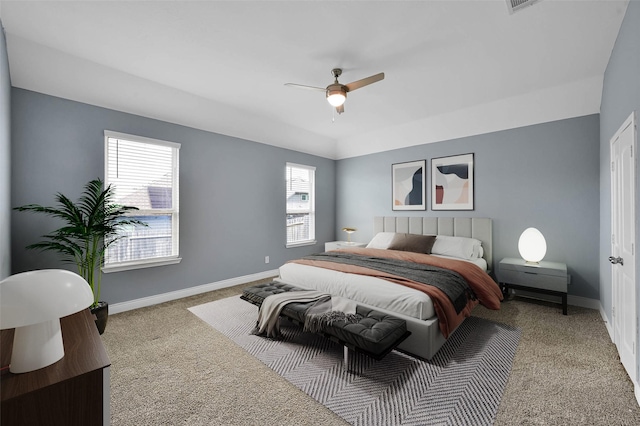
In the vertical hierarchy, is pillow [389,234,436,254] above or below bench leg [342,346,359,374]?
above

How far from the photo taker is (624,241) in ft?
7.43

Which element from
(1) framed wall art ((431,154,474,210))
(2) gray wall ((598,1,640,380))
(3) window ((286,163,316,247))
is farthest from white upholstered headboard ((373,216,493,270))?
(3) window ((286,163,316,247))

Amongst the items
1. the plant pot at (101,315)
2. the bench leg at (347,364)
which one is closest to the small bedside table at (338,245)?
the bench leg at (347,364)

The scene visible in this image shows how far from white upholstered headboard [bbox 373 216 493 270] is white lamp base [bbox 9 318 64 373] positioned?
4702mm

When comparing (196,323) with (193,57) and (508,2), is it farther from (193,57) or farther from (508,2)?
(508,2)

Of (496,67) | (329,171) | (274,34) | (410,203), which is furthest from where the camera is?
(329,171)

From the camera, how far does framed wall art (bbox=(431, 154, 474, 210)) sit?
4.47 metres

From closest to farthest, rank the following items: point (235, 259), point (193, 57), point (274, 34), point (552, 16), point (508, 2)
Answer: point (508, 2) < point (552, 16) < point (274, 34) < point (193, 57) < point (235, 259)

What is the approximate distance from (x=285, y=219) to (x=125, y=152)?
275 centimetres

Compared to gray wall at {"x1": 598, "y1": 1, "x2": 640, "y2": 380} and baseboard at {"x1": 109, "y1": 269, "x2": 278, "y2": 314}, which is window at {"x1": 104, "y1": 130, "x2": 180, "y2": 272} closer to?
baseboard at {"x1": 109, "y1": 269, "x2": 278, "y2": 314}

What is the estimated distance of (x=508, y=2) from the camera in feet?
6.78

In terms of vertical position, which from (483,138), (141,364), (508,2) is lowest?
(141,364)

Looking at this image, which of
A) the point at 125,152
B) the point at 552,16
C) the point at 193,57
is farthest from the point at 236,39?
the point at 552,16

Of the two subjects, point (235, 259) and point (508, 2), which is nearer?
point (508, 2)
